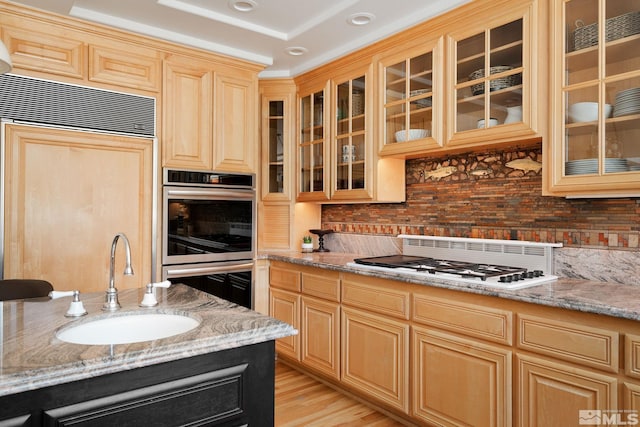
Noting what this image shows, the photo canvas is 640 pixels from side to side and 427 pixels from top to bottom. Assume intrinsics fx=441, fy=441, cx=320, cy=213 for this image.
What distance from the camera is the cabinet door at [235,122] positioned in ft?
11.3

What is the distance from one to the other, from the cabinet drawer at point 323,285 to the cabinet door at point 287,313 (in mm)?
157

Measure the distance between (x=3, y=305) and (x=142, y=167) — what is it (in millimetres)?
1648

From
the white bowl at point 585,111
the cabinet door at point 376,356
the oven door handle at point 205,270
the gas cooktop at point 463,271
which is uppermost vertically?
the white bowl at point 585,111

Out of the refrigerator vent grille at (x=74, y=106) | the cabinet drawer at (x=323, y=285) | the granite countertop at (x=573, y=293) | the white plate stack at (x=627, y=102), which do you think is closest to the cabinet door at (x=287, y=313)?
the cabinet drawer at (x=323, y=285)

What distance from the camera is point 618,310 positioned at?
1.64 m

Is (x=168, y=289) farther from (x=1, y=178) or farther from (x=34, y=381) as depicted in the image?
(x=1, y=178)

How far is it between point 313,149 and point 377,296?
1570 millimetres

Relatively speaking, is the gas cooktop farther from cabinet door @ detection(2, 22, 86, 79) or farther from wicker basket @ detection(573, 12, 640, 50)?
cabinet door @ detection(2, 22, 86, 79)

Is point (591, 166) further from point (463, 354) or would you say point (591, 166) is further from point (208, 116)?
point (208, 116)

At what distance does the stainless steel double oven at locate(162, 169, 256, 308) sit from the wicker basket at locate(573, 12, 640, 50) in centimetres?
238

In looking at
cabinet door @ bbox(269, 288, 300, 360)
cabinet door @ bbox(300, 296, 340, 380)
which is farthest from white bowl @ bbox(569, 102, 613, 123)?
cabinet door @ bbox(269, 288, 300, 360)

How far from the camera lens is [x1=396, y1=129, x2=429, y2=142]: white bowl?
9.34 feet

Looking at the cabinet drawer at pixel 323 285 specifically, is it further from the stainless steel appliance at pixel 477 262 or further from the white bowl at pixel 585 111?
the white bowl at pixel 585 111

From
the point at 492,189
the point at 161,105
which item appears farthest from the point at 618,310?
the point at 161,105
